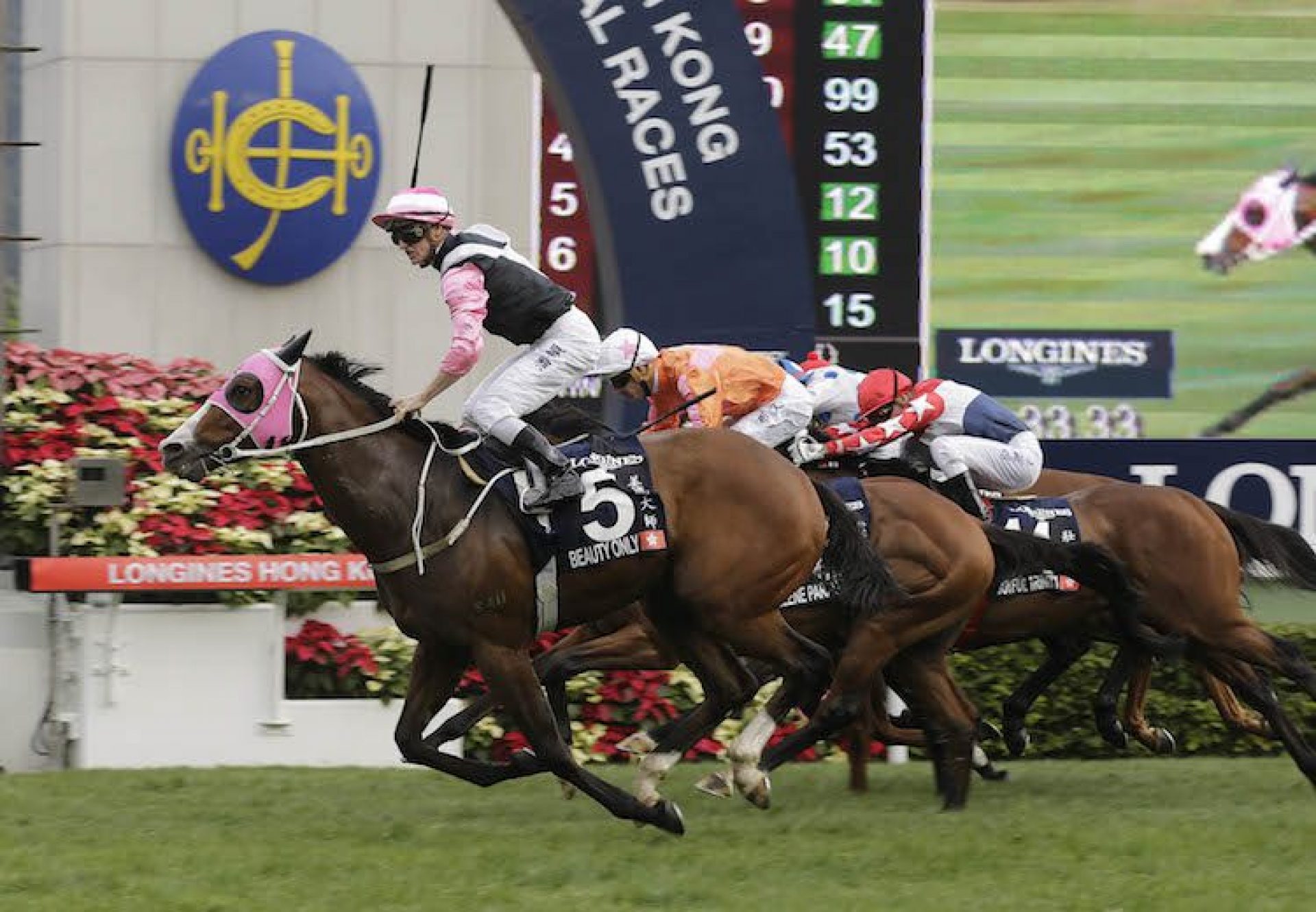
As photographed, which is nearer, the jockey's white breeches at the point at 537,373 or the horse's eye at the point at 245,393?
the horse's eye at the point at 245,393

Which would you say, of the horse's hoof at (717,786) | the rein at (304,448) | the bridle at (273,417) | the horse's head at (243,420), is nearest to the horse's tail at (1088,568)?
the horse's hoof at (717,786)

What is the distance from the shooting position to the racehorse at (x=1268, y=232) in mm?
12391

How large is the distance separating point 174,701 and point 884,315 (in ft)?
12.5

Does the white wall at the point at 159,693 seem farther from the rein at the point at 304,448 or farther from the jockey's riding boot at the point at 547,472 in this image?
the jockey's riding boot at the point at 547,472

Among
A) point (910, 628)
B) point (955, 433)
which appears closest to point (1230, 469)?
point (955, 433)

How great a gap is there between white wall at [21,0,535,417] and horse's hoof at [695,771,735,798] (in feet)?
12.9

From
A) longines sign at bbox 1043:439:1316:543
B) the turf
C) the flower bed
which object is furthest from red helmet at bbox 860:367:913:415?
the turf

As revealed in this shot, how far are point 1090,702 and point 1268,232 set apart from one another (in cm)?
393

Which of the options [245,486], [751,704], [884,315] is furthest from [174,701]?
[884,315]

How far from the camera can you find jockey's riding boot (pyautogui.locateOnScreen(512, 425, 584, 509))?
267 inches

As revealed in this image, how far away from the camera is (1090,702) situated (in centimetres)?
955

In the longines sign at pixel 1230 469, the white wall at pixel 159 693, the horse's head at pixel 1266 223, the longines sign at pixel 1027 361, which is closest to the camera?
the white wall at pixel 159 693

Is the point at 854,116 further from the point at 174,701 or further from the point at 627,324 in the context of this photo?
the point at 174,701

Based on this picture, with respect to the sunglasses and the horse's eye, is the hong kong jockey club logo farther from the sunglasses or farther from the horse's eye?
the horse's eye
